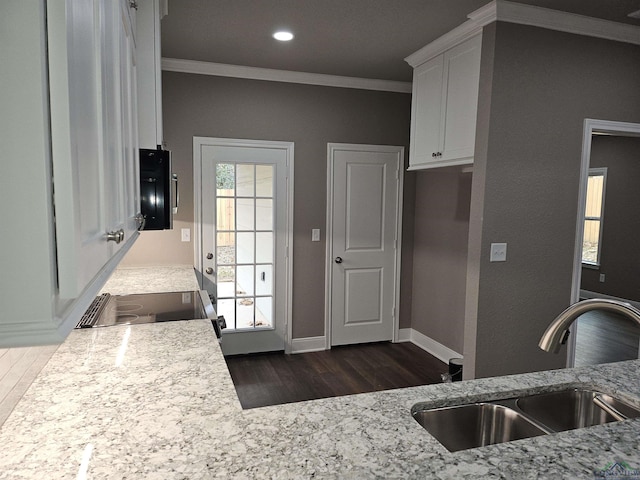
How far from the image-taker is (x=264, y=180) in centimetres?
424

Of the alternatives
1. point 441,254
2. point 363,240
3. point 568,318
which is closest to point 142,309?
point 568,318

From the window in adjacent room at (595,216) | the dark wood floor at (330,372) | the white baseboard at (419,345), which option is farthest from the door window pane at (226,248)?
the window in adjacent room at (595,216)

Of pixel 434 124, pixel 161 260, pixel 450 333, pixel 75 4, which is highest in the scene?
pixel 434 124

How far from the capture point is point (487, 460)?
2.95 ft

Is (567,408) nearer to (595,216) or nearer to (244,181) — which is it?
(244,181)

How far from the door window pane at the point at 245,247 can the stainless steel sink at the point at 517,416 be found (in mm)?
3225

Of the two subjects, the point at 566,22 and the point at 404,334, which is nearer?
the point at 566,22

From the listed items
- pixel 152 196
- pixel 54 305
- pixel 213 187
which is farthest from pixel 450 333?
pixel 54 305

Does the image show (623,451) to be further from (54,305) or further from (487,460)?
(54,305)

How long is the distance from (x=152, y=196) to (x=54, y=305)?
1.16 m

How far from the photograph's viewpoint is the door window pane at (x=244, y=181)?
4172mm

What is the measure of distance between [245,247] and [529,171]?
2.50 metres

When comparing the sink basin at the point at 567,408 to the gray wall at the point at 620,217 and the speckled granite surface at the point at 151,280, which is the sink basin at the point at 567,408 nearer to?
the speckled granite surface at the point at 151,280

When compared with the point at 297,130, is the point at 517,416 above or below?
below
